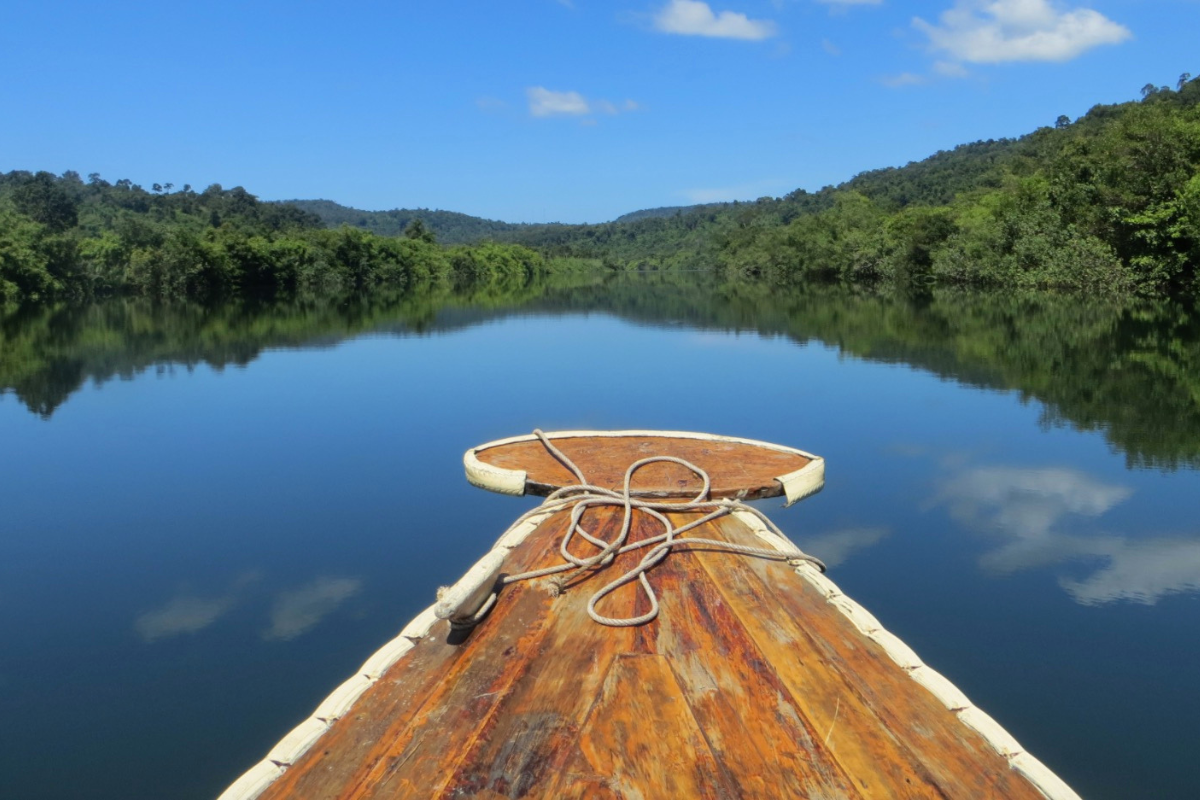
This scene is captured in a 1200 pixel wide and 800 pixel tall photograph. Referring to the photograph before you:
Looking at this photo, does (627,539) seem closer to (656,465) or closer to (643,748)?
(656,465)

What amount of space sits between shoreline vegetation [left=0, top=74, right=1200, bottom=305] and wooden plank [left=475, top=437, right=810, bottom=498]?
23.4 metres

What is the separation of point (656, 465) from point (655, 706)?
7.03ft

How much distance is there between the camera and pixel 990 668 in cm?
413

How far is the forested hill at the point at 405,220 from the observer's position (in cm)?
17675

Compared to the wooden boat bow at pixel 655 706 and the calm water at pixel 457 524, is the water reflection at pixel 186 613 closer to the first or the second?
the calm water at pixel 457 524

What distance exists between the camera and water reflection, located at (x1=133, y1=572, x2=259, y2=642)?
465 cm

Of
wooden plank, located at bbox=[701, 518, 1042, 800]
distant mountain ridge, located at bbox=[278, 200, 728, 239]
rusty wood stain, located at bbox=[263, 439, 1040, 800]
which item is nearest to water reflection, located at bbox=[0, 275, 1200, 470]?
wooden plank, located at bbox=[701, 518, 1042, 800]

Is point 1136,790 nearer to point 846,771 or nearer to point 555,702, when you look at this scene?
point 846,771

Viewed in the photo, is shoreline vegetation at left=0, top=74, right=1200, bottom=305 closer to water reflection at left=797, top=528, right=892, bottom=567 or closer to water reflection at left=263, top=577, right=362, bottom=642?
water reflection at left=797, top=528, right=892, bottom=567

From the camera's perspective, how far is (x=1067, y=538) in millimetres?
5777

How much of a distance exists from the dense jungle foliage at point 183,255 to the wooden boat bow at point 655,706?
120 ft

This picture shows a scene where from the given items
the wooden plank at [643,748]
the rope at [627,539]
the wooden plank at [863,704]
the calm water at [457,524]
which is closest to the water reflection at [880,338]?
the calm water at [457,524]

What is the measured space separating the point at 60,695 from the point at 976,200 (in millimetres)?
47999

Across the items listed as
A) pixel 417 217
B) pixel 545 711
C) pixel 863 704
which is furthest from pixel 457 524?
pixel 417 217
